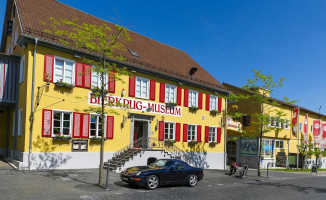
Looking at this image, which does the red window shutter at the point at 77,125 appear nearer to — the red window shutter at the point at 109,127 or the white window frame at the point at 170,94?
the red window shutter at the point at 109,127

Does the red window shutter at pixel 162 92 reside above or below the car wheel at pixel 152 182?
above

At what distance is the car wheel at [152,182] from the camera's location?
46.4ft

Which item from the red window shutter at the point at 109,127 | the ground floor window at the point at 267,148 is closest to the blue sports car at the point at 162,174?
the red window shutter at the point at 109,127

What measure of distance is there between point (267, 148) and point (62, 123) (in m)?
25.1

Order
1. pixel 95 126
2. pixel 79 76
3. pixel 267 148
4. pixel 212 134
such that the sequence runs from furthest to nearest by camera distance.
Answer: pixel 267 148 < pixel 212 134 < pixel 95 126 < pixel 79 76

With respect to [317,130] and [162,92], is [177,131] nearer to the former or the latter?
[162,92]

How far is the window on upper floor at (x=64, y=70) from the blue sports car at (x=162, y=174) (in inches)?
279

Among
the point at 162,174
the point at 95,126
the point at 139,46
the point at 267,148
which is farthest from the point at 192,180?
the point at 267,148

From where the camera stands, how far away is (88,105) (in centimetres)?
1989

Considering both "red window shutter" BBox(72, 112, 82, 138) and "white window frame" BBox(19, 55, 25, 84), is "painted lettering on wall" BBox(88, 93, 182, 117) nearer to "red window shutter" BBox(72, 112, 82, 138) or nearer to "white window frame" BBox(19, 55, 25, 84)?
"red window shutter" BBox(72, 112, 82, 138)

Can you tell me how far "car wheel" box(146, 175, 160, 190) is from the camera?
14.2 meters

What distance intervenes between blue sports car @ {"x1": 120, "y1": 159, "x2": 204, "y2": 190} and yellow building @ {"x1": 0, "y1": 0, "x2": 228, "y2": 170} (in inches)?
106

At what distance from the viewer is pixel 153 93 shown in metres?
23.6

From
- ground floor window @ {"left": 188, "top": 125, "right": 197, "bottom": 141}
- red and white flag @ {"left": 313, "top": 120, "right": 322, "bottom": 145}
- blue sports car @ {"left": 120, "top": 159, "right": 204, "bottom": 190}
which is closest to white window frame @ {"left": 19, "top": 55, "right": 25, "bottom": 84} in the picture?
blue sports car @ {"left": 120, "top": 159, "right": 204, "bottom": 190}
